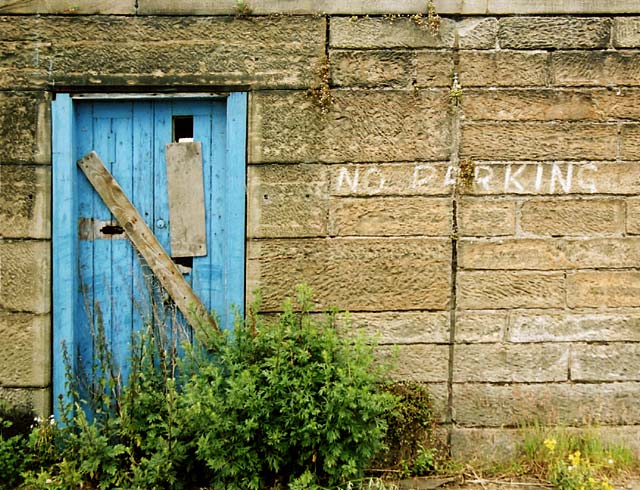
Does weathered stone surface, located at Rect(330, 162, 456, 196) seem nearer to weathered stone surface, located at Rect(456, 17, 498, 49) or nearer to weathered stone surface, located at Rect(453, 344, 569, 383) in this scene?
weathered stone surface, located at Rect(456, 17, 498, 49)

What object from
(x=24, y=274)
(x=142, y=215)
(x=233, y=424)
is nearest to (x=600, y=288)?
(x=233, y=424)

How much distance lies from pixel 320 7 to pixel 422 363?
2.44 m

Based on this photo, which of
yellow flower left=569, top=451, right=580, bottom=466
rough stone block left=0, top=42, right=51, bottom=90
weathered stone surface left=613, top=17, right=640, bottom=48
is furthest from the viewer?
weathered stone surface left=613, top=17, right=640, bottom=48

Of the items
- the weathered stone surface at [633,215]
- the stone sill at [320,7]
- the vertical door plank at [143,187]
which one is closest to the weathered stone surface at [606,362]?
the weathered stone surface at [633,215]

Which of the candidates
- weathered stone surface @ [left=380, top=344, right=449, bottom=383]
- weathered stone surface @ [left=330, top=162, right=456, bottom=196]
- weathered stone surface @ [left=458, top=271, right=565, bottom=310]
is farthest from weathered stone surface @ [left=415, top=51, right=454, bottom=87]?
weathered stone surface @ [left=380, top=344, right=449, bottom=383]

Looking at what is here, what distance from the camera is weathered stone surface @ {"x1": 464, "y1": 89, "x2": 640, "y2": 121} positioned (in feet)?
13.6

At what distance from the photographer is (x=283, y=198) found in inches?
163

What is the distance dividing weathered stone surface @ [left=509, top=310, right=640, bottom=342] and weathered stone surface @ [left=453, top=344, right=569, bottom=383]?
0.24 ft

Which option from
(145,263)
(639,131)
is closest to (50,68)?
(145,263)

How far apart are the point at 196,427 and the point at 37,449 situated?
1102 millimetres

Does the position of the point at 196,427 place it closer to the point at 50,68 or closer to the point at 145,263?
the point at 145,263

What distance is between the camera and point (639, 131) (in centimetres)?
420

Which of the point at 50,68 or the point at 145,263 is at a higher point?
the point at 50,68

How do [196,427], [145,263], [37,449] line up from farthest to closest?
1. [145,263]
2. [37,449]
3. [196,427]
